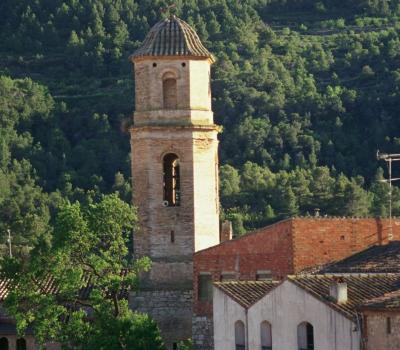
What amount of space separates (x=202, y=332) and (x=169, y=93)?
7341mm

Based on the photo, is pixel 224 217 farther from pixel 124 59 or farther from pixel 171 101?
pixel 124 59

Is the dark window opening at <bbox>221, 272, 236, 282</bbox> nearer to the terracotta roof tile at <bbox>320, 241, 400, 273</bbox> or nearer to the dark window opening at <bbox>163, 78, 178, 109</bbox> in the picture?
the terracotta roof tile at <bbox>320, 241, 400, 273</bbox>

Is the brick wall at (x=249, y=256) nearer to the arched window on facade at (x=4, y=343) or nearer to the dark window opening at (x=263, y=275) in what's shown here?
the dark window opening at (x=263, y=275)

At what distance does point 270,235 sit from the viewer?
5612 centimetres

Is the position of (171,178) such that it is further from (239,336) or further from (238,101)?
(238,101)

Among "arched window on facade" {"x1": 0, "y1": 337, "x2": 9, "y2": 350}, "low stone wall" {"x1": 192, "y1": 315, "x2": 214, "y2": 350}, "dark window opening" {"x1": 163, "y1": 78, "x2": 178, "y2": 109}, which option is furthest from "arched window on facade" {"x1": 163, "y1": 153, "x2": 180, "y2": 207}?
"arched window on facade" {"x1": 0, "y1": 337, "x2": 9, "y2": 350}

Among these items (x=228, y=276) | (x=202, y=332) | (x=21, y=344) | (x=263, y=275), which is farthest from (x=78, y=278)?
(x=21, y=344)

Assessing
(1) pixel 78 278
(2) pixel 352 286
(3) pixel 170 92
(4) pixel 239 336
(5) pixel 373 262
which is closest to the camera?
(2) pixel 352 286

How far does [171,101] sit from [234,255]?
17.7ft

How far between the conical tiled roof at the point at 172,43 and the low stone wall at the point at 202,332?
779 centimetres

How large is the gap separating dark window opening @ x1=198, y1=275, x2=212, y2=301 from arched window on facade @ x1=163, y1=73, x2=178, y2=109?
208 inches

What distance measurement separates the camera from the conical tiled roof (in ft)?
196

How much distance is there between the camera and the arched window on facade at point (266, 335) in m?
48.3

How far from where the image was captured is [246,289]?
1988 inches
